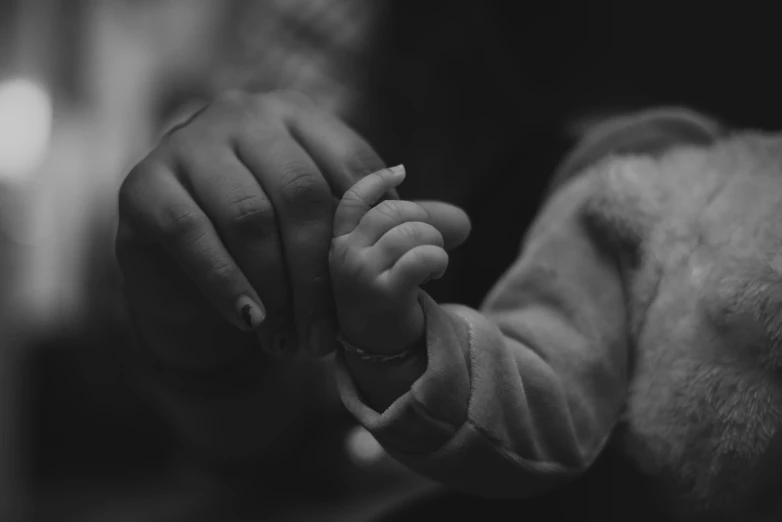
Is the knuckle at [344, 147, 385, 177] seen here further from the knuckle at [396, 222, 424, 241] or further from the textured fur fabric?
the textured fur fabric

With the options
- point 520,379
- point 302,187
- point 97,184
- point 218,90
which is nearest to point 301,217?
point 302,187

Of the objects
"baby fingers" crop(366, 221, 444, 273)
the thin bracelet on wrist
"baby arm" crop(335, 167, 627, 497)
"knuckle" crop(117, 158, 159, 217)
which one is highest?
"knuckle" crop(117, 158, 159, 217)

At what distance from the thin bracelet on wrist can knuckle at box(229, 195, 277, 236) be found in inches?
2.3

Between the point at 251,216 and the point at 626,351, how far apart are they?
23cm

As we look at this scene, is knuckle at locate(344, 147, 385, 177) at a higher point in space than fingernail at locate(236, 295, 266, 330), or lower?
higher

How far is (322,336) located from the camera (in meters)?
0.29

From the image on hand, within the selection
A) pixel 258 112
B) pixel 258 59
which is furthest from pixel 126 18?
pixel 258 112

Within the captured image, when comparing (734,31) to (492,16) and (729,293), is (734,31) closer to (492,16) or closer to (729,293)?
(492,16)

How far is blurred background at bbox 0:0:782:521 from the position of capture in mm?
508

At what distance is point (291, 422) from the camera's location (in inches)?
21.3

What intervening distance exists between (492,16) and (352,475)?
1.35 feet

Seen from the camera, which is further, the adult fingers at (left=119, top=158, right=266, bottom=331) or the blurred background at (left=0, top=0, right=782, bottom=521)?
the blurred background at (left=0, top=0, right=782, bottom=521)

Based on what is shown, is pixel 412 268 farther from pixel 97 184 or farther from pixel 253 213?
pixel 97 184

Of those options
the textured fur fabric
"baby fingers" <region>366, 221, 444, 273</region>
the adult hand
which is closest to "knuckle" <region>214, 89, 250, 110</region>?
the adult hand
